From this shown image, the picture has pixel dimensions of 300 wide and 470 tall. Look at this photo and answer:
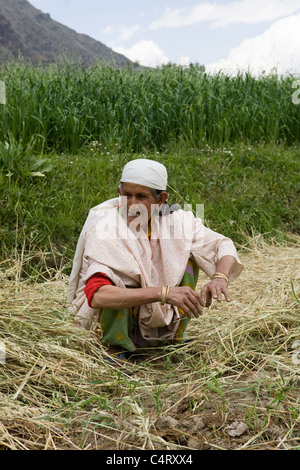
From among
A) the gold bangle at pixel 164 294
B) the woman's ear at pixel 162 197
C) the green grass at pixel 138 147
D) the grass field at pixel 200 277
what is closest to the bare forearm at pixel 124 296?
the gold bangle at pixel 164 294

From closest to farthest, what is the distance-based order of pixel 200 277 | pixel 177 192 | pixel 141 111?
1. pixel 200 277
2. pixel 177 192
3. pixel 141 111

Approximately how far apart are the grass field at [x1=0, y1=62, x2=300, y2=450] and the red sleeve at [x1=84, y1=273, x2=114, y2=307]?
0.89 feet

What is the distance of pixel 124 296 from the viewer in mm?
2568

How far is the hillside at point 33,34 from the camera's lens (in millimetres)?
33844

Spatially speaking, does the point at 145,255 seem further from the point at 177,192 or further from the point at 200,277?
the point at 177,192

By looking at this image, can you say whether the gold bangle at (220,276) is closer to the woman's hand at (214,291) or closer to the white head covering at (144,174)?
the woman's hand at (214,291)

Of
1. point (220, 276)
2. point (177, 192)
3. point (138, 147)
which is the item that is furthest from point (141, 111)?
point (220, 276)

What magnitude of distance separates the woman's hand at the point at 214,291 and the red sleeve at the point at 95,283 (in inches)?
17.2

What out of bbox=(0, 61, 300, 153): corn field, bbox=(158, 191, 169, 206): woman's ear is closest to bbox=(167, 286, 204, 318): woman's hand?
bbox=(158, 191, 169, 206): woman's ear

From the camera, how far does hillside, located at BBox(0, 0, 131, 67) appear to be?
33.8 m

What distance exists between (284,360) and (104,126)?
4.80m

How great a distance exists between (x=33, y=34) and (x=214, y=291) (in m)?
39.1

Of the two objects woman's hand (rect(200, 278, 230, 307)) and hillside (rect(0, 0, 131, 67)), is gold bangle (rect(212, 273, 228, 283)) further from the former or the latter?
hillside (rect(0, 0, 131, 67))

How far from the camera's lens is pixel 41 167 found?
5191mm
